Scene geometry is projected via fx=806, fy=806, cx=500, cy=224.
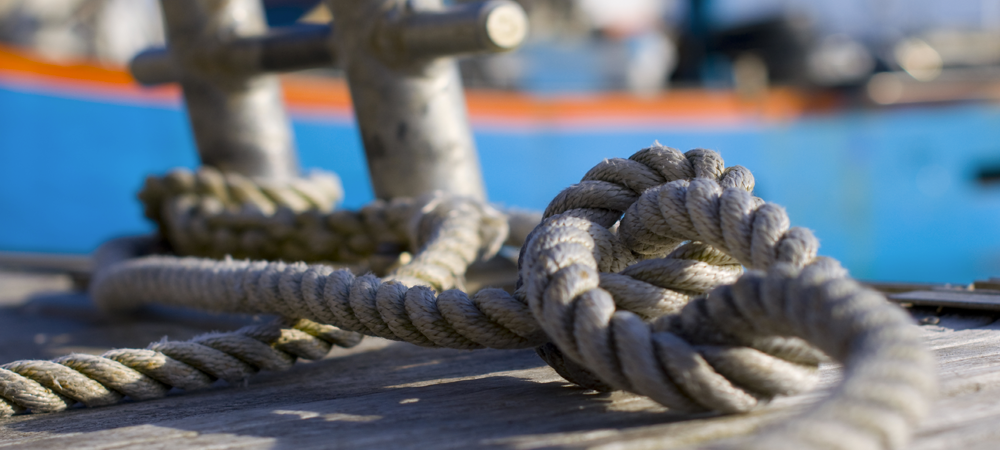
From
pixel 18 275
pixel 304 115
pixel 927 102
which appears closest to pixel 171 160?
pixel 304 115

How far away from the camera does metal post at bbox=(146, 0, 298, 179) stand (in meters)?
2.06

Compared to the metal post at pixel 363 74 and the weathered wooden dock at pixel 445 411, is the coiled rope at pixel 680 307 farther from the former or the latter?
the metal post at pixel 363 74

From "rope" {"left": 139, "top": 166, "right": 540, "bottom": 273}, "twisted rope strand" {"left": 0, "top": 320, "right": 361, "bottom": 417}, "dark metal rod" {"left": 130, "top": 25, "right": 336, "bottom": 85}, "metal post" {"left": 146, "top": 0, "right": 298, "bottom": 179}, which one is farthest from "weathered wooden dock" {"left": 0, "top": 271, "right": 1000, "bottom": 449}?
"metal post" {"left": 146, "top": 0, "right": 298, "bottom": 179}

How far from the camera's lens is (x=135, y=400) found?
1.06 m

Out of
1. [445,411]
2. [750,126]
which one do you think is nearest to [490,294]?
[445,411]

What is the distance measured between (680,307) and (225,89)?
1.59m

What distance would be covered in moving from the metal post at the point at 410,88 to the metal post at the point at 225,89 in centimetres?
37

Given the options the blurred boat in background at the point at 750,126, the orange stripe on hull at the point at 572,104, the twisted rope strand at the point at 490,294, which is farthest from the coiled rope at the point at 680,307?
the blurred boat in background at the point at 750,126

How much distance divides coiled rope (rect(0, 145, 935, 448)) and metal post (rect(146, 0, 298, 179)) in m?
1.06

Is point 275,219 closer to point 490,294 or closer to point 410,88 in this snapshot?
point 410,88

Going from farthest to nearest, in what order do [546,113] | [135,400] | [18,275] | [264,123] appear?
[546,113] → [18,275] → [264,123] → [135,400]

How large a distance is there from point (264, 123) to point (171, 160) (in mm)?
3015

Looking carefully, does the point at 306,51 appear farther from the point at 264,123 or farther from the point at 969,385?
the point at 969,385

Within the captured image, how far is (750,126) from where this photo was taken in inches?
253
